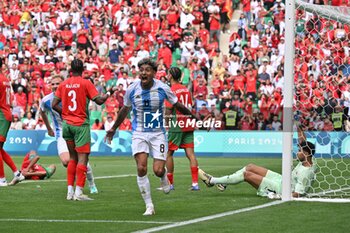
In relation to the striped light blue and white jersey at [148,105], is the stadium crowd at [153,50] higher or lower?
higher

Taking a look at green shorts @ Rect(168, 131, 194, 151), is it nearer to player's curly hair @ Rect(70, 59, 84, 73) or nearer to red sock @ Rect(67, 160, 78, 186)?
red sock @ Rect(67, 160, 78, 186)

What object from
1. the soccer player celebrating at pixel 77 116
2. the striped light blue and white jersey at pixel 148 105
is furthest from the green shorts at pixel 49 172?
the striped light blue and white jersey at pixel 148 105

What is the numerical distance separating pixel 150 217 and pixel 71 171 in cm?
344

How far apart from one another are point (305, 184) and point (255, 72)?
19602 millimetres

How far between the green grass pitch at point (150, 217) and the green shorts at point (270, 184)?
0.75 ft

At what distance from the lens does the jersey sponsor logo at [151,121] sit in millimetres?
13703

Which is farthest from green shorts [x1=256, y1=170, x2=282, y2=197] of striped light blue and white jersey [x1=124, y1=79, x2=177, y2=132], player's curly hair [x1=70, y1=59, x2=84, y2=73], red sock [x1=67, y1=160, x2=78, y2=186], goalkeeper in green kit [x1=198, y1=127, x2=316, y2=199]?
player's curly hair [x1=70, y1=59, x2=84, y2=73]

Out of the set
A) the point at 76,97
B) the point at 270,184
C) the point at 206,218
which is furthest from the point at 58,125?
the point at 206,218

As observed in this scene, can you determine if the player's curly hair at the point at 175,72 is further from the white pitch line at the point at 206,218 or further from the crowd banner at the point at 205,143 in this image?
the crowd banner at the point at 205,143

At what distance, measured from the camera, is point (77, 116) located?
625 inches

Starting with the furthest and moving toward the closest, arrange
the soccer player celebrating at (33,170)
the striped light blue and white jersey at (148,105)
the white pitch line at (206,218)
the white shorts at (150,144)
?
the soccer player celebrating at (33,170)
the striped light blue and white jersey at (148,105)
the white shorts at (150,144)
the white pitch line at (206,218)

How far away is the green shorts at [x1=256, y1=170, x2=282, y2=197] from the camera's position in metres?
15.6

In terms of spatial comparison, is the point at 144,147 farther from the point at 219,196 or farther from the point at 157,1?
the point at 157,1

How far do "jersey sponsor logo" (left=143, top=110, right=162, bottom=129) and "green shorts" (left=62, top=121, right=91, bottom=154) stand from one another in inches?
91.6
